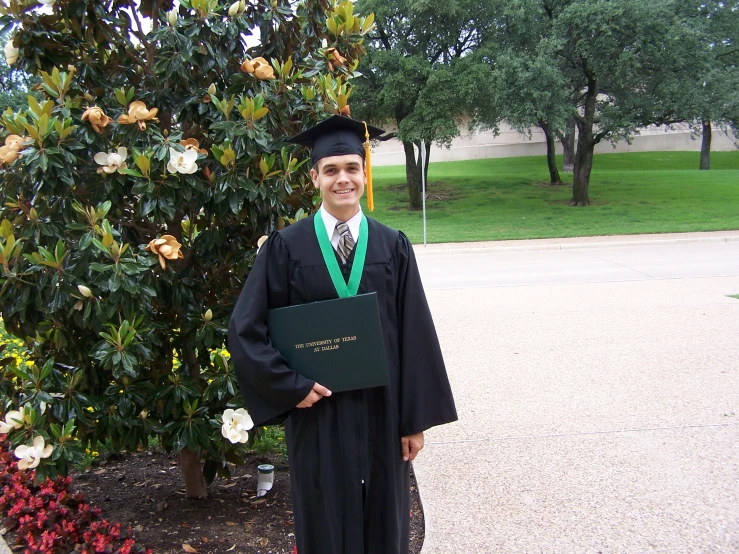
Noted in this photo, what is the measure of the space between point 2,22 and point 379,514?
8.51 feet

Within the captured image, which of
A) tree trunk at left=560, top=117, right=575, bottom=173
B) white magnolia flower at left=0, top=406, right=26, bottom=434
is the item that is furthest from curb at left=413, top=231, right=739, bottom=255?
tree trunk at left=560, top=117, right=575, bottom=173

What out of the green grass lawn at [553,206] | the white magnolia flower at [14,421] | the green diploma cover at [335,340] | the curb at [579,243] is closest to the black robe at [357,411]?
the green diploma cover at [335,340]

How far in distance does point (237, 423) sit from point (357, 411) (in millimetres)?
772

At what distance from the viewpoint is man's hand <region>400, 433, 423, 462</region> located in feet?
Answer: 8.25

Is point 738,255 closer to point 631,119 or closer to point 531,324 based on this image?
point 531,324

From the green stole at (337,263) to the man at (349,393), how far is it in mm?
16

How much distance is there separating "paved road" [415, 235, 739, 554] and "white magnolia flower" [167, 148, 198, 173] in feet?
6.84

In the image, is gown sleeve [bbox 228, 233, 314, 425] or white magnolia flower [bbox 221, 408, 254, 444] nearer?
gown sleeve [bbox 228, 233, 314, 425]

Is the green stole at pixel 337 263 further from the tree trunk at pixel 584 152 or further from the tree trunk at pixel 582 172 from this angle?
the tree trunk at pixel 582 172

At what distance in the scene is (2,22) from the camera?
2.97 meters

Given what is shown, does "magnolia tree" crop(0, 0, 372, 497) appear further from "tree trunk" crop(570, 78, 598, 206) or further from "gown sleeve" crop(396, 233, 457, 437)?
"tree trunk" crop(570, 78, 598, 206)

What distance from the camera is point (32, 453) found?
2.81m

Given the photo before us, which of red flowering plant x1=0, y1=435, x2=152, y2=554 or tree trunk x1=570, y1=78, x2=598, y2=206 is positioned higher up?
tree trunk x1=570, y1=78, x2=598, y2=206

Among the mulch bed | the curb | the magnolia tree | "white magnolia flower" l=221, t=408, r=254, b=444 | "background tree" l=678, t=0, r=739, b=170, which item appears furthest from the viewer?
"background tree" l=678, t=0, r=739, b=170
